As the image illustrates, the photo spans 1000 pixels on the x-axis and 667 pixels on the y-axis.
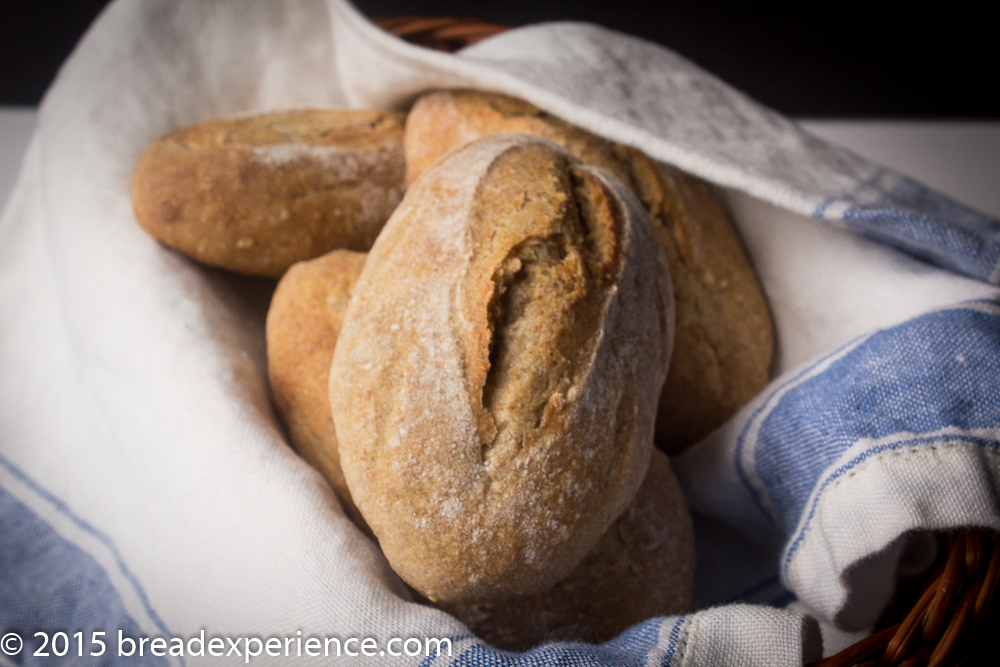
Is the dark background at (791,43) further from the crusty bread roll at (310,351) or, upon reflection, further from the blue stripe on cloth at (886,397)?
the blue stripe on cloth at (886,397)

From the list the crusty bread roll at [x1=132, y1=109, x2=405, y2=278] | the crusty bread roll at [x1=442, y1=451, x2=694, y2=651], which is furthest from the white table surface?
the crusty bread roll at [x1=442, y1=451, x2=694, y2=651]

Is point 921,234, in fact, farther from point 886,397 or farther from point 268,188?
point 268,188

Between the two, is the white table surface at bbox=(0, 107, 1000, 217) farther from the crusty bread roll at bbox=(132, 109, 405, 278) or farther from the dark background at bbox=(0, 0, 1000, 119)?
the crusty bread roll at bbox=(132, 109, 405, 278)

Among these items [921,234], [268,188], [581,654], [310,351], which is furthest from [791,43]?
[581,654]

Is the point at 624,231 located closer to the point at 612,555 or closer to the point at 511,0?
the point at 612,555

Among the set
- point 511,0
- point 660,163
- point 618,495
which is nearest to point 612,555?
point 618,495

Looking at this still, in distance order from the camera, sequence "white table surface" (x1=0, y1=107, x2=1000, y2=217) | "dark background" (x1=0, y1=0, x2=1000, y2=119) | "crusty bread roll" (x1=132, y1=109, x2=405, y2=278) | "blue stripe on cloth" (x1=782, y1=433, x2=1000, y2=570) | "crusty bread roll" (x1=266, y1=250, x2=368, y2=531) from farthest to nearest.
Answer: "dark background" (x1=0, y1=0, x2=1000, y2=119), "white table surface" (x1=0, y1=107, x2=1000, y2=217), "crusty bread roll" (x1=132, y1=109, x2=405, y2=278), "crusty bread roll" (x1=266, y1=250, x2=368, y2=531), "blue stripe on cloth" (x1=782, y1=433, x2=1000, y2=570)

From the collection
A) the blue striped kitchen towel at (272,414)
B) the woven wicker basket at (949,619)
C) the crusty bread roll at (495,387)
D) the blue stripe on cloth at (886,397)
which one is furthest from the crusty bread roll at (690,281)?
the woven wicker basket at (949,619)
